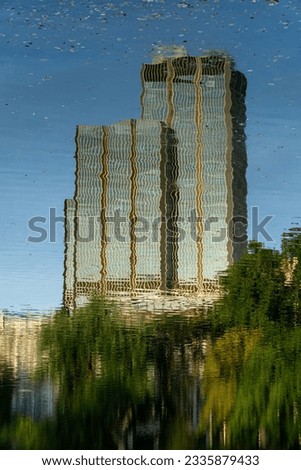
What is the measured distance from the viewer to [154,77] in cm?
395

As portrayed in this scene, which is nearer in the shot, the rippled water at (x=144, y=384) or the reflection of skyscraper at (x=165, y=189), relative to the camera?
the rippled water at (x=144, y=384)

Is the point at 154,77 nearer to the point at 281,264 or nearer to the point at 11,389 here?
the point at 281,264

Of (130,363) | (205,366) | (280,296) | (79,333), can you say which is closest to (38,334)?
(79,333)

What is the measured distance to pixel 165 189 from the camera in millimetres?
4219

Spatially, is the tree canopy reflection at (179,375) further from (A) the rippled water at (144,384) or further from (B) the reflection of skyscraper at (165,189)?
(B) the reflection of skyscraper at (165,189)

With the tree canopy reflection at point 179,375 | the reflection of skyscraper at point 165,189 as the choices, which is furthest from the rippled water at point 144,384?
the reflection of skyscraper at point 165,189

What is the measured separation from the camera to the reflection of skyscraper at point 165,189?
3.80m

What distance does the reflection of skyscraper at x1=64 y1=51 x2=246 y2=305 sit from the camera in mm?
3799

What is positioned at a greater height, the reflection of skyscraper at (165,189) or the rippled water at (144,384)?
the reflection of skyscraper at (165,189)

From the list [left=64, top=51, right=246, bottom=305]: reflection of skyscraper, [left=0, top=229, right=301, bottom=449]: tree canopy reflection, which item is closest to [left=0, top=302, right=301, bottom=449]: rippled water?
[left=0, top=229, right=301, bottom=449]: tree canopy reflection

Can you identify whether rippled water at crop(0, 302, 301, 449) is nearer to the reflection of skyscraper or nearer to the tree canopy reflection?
the tree canopy reflection
